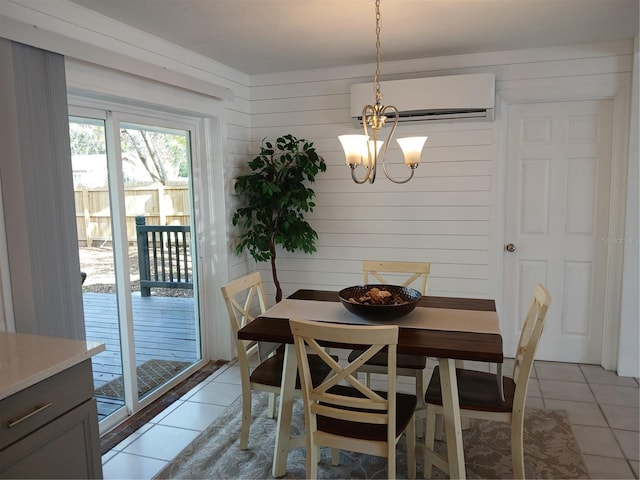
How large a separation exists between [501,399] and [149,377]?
2.41 metres

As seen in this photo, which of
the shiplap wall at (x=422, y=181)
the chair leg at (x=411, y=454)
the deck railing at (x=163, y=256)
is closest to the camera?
the chair leg at (x=411, y=454)

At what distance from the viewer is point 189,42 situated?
3.11 m

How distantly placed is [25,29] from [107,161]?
2.99 ft

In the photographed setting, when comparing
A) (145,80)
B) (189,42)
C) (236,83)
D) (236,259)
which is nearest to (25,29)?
(145,80)

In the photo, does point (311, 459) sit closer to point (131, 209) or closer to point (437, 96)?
point (131, 209)

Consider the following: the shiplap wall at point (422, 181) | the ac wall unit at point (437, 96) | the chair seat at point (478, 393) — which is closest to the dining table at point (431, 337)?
the chair seat at point (478, 393)

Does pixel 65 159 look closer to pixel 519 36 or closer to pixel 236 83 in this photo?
pixel 236 83

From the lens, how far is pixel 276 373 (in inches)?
99.7

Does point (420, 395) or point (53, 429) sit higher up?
point (53, 429)

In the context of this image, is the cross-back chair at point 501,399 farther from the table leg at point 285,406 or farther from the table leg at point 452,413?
the table leg at point 285,406

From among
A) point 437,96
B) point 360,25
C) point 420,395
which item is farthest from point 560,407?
point 360,25

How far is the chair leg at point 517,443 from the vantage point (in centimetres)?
207

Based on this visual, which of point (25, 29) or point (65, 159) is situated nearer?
point (25, 29)

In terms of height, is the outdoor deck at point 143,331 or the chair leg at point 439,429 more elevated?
the outdoor deck at point 143,331
